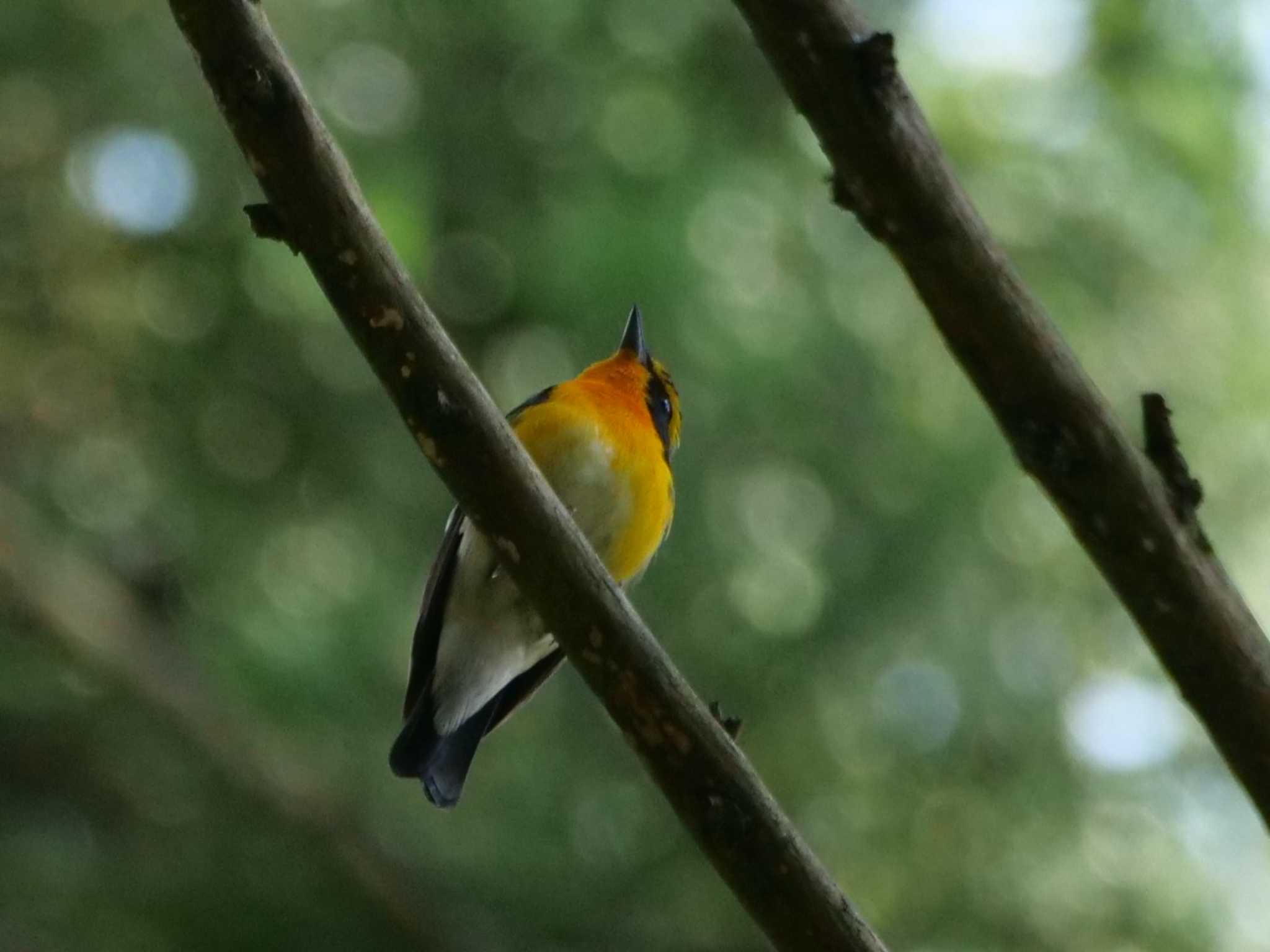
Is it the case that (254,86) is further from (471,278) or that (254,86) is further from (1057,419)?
(471,278)

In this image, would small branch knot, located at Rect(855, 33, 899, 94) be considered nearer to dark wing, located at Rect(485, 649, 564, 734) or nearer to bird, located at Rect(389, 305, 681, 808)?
bird, located at Rect(389, 305, 681, 808)

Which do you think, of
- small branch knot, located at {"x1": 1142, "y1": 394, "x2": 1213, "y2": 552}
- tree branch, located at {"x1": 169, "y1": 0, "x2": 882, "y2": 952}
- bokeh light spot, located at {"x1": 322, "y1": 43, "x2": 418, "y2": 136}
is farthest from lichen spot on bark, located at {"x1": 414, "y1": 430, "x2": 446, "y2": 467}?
bokeh light spot, located at {"x1": 322, "y1": 43, "x2": 418, "y2": 136}

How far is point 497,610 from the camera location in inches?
132

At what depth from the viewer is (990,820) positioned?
13.6 feet

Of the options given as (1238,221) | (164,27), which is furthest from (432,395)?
(1238,221)

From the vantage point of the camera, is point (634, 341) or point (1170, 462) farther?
point (634, 341)

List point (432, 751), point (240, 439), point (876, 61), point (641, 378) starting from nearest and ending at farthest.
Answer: point (876, 61) → point (432, 751) → point (641, 378) → point (240, 439)

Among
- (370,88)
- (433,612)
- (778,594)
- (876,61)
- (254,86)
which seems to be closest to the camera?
(876,61)

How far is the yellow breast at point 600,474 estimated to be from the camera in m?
3.27

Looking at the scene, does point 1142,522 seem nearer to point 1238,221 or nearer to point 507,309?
point 507,309

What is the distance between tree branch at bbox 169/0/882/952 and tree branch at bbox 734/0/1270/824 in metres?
0.49

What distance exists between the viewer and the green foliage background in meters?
4.01

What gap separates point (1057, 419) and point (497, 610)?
2121 mm

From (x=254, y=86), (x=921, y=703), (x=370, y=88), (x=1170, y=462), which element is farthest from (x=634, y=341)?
(x=1170, y=462)
